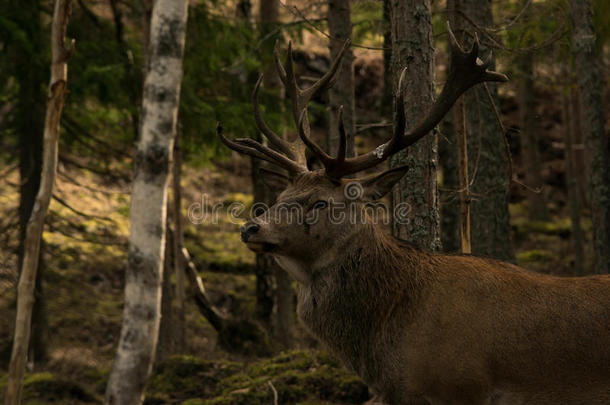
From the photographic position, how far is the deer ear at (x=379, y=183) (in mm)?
5545

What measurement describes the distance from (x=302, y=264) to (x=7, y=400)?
9.81ft

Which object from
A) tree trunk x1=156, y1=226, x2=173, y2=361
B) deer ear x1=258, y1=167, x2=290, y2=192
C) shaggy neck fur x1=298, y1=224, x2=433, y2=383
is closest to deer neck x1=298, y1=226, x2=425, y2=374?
shaggy neck fur x1=298, y1=224, x2=433, y2=383

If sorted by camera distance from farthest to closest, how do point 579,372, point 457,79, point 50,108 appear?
1. point 50,108
2. point 457,79
3. point 579,372

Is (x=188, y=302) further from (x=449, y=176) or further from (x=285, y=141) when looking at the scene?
(x=285, y=141)

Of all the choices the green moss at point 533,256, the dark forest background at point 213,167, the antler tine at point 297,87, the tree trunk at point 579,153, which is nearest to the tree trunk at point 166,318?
the dark forest background at point 213,167

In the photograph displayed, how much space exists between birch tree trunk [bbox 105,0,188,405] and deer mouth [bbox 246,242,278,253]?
0.71 metres

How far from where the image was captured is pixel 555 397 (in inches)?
197

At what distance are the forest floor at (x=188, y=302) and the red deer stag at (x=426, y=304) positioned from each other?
8.92 ft

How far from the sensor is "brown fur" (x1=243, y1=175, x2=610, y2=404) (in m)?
4.95

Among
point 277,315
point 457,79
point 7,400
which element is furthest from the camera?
point 277,315

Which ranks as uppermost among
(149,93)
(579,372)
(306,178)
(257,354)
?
(149,93)

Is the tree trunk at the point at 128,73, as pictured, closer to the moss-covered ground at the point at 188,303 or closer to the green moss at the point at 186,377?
the moss-covered ground at the point at 188,303

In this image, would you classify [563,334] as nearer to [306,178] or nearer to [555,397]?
[555,397]

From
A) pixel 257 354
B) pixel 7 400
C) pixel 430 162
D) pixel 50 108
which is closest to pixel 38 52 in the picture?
pixel 50 108
